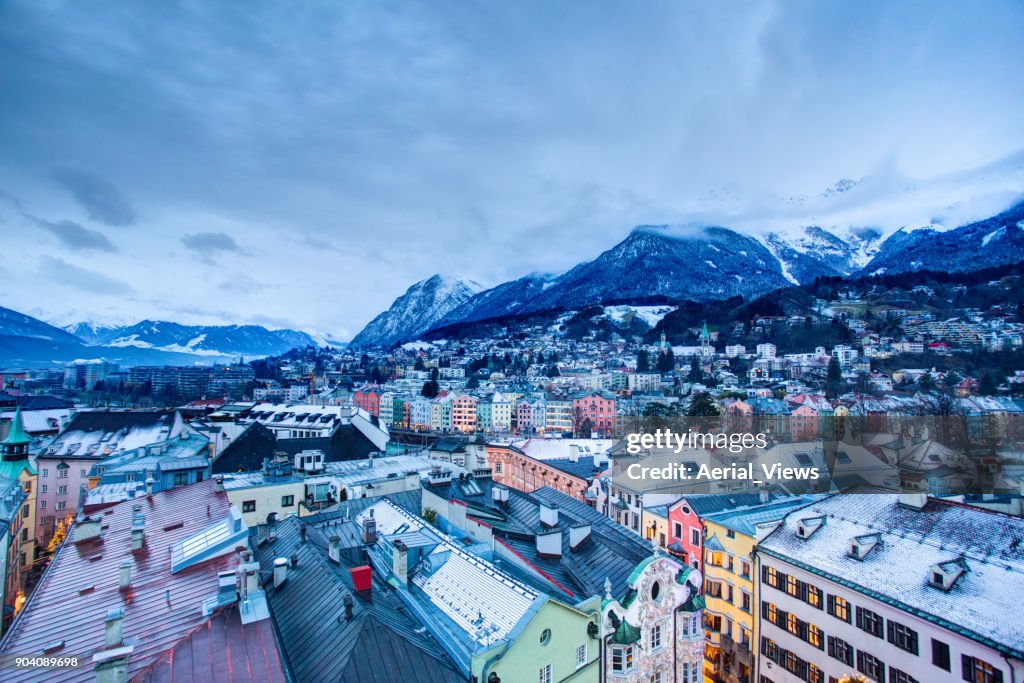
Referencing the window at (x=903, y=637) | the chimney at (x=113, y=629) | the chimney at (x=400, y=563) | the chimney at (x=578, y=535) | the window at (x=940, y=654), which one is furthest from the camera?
the chimney at (x=578, y=535)

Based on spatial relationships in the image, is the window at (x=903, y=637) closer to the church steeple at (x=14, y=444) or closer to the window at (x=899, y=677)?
the window at (x=899, y=677)

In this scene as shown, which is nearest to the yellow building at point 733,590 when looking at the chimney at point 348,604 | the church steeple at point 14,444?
the chimney at point 348,604

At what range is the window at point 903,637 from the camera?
776 inches

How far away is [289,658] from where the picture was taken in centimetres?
1338

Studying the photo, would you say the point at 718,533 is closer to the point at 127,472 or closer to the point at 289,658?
the point at 289,658

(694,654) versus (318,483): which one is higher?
(318,483)

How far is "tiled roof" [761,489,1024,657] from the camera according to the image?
18.3m

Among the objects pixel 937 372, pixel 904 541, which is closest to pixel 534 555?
pixel 904 541

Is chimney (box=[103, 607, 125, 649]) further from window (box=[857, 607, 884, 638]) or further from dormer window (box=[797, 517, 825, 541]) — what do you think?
dormer window (box=[797, 517, 825, 541])

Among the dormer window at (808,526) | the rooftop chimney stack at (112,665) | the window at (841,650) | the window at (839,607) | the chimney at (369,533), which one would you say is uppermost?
the rooftop chimney stack at (112,665)

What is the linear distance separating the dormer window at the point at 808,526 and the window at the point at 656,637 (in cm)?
1120

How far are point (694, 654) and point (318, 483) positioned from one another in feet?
83.1

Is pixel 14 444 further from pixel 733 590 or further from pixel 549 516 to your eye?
pixel 733 590

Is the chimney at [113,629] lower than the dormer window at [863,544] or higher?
higher
